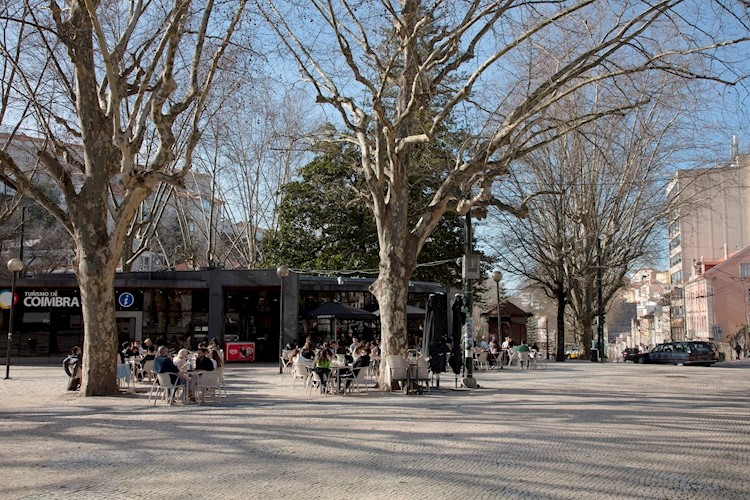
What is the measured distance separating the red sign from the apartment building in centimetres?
1902

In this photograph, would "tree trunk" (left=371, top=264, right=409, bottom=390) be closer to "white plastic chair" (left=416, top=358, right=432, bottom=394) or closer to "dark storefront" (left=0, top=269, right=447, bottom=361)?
"white plastic chair" (left=416, top=358, right=432, bottom=394)

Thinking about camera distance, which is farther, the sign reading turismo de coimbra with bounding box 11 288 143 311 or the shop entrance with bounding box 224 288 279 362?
the shop entrance with bounding box 224 288 279 362

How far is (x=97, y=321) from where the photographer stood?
1482 cm

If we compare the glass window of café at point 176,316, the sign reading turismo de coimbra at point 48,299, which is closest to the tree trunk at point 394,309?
the glass window of café at point 176,316

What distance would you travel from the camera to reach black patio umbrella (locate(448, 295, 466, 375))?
681 inches

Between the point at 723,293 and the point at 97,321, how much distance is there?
63.9 meters

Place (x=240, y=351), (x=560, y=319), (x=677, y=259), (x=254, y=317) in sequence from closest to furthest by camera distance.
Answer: (x=240, y=351), (x=254, y=317), (x=560, y=319), (x=677, y=259)

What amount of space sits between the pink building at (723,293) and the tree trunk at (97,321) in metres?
58.2

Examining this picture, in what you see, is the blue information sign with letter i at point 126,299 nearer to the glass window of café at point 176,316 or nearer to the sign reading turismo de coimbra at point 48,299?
the sign reading turismo de coimbra at point 48,299

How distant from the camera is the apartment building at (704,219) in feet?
101

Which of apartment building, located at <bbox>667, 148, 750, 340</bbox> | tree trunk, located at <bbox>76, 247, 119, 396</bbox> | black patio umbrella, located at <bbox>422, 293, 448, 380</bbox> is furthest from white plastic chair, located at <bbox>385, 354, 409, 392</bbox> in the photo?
apartment building, located at <bbox>667, 148, 750, 340</bbox>

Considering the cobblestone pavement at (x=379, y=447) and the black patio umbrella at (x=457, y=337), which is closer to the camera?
the cobblestone pavement at (x=379, y=447)

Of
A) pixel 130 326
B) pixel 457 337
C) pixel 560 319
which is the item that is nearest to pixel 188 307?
pixel 130 326

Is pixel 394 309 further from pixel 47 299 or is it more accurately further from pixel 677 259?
pixel 677 259
